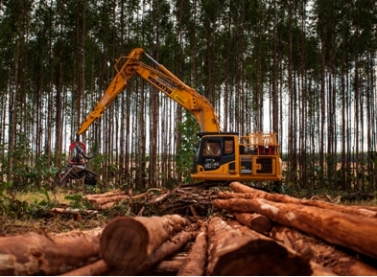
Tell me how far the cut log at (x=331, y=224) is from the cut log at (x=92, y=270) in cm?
200

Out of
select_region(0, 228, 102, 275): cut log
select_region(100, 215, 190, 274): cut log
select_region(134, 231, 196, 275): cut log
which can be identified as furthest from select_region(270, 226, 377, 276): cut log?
select_region(0, 228, 102, 275): cut log

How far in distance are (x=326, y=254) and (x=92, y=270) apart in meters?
2.07

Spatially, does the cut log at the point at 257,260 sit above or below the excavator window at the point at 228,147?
below

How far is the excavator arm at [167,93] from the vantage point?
46.7ft

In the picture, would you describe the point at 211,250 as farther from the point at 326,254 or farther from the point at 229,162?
the point at 229,162

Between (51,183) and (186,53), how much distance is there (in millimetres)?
11508

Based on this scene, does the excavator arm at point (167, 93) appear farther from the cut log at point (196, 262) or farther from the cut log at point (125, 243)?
the cut log at point (125, 243)

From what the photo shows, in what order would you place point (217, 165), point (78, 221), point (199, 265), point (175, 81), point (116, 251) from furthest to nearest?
point (175, 81) < point (217, 165) < point (78, 221) < point (199, 265) < point (116, 251)

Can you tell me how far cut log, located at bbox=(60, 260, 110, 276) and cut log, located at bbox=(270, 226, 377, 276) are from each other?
1574 mm

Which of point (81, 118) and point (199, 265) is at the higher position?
point (81, 118)

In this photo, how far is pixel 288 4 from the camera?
22953 millimetres

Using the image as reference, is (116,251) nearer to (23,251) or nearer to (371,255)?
(23,251)

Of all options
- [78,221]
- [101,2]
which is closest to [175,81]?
[78,221]

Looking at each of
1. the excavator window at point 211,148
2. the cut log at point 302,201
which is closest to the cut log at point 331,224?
the cut log at point 302,201
